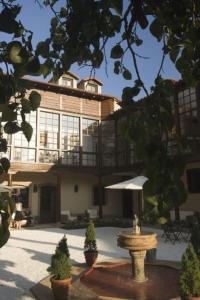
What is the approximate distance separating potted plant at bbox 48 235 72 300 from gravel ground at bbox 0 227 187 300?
1.98 feet

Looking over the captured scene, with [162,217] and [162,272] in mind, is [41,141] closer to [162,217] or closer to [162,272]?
[162,272]

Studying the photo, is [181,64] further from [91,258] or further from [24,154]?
[24,154]

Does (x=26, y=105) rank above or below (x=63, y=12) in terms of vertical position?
below

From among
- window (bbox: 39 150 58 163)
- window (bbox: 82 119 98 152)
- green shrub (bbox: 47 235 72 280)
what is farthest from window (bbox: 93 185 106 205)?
green shrub (bbox: 47 235 72 280)

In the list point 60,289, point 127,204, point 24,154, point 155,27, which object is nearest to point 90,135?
point 24,154

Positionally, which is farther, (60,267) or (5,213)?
(60,267)

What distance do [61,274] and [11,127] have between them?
16.8ft

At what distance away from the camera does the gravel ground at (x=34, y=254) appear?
22.3 ft

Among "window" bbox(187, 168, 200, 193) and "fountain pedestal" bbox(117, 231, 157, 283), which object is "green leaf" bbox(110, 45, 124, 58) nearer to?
"fountain pedestal" bbox(117, 231, 157, 283)

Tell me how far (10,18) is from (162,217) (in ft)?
2.94

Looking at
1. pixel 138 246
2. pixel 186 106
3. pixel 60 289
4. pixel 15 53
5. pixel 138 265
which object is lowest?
pixel 60 289

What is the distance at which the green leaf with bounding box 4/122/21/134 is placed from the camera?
1230 millimetres

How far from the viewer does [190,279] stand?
472cm

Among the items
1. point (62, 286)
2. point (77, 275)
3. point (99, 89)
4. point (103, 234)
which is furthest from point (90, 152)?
point (62, 286)
